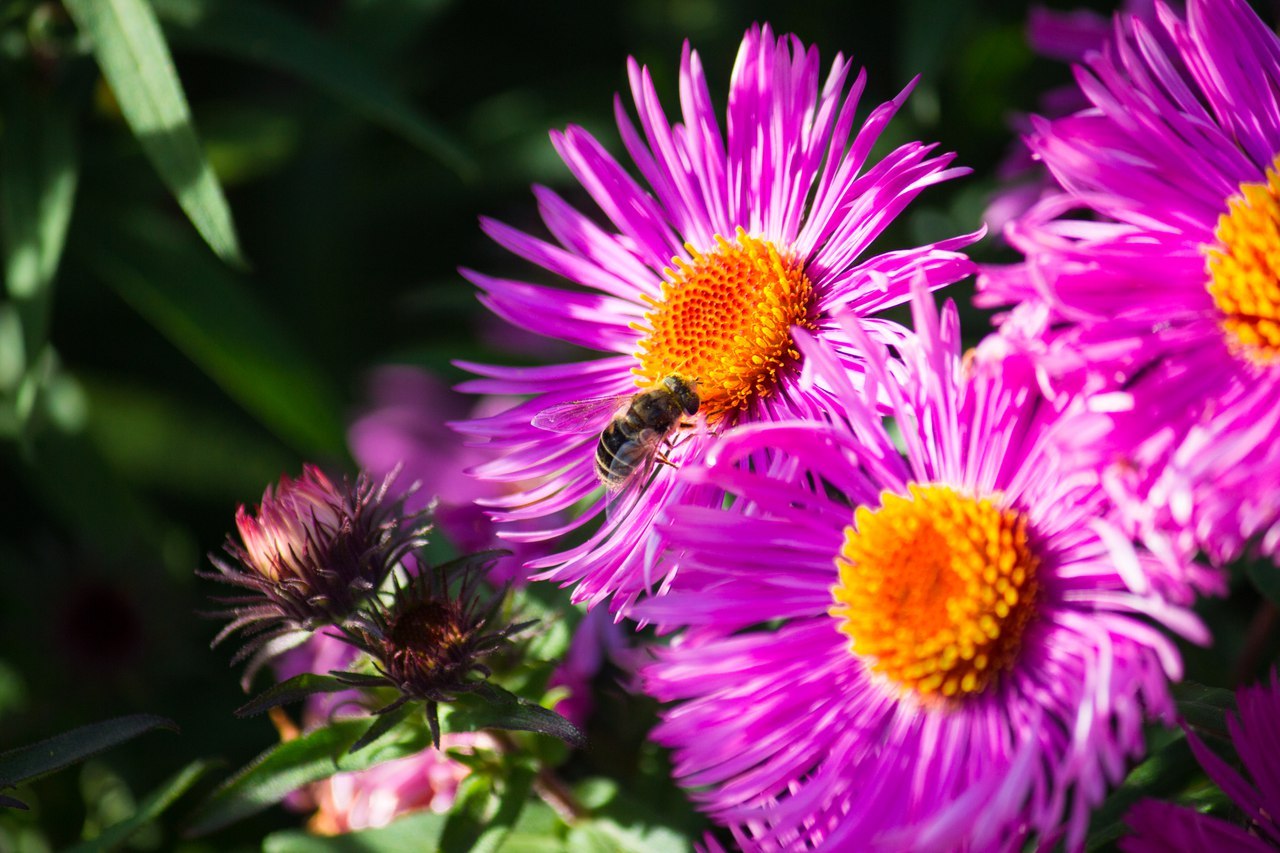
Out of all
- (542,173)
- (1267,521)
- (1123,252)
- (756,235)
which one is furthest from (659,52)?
(1267,521)

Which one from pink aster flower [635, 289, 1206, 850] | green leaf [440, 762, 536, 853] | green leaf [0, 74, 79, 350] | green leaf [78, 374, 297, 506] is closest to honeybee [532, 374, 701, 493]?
pink aster flower [635, 289, 1206, 850]

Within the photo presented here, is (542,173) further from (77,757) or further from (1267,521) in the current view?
(1267,521)

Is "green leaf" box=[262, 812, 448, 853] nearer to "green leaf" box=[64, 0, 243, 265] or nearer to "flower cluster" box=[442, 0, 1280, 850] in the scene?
"flower cluster" box=[442, 0, 1280, 850]

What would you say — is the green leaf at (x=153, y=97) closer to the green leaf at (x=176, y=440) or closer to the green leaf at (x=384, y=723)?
the green leaf at (x=384, y=723)

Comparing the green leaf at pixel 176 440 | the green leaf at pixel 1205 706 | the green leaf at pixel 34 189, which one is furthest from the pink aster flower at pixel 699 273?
the green leaf at pixel 176 440

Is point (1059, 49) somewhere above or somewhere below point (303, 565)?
above

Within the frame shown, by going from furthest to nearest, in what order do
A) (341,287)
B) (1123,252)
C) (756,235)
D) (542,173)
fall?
(341,287), (542,173), (756,235), (1123,252)
